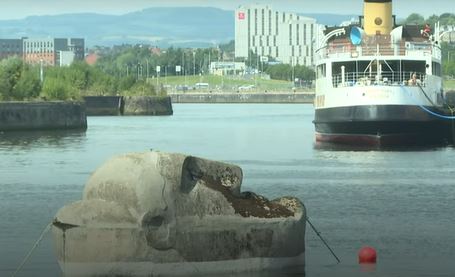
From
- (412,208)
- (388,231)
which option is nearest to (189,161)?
(388,231)

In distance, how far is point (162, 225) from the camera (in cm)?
2014

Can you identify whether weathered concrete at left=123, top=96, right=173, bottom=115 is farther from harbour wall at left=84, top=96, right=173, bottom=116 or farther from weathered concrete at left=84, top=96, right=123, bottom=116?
weathered concrete at left=84, top=96, right=123, bottom=116

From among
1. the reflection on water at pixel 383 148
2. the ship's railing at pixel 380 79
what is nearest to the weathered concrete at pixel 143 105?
the ship's railing at pixel 380 79

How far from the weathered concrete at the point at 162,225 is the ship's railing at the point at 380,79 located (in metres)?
43.0

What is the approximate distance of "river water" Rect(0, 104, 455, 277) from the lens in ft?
78.7

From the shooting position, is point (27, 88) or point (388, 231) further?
point (27, 88)

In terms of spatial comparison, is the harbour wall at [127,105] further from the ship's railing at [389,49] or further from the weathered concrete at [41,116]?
the ship's railing at [389,49]

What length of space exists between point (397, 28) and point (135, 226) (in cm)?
5126

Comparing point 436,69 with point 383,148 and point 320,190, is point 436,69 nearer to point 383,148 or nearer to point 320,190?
point 383,148

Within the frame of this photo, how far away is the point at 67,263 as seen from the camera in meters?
20.4

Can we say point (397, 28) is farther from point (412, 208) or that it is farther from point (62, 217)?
point (62, 217)

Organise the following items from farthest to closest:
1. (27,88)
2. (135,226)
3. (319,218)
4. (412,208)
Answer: (27,88)
(412,208)
(319,218)
(135,226)

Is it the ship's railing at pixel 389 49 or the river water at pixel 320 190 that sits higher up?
the ship's railing at pixel 389 49

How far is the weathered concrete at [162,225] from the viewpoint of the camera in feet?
65.7
